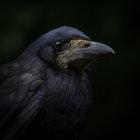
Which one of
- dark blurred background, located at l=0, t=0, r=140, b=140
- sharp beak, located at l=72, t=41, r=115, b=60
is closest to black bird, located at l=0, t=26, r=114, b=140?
sharp beak, located at l=72, t=41, r=115, b=60

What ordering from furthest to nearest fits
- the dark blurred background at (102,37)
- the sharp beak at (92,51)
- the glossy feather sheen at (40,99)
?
the dark blurred background at (102,37) → the sharp beak at (92,51) → the glossy feather sheen at (40,99)

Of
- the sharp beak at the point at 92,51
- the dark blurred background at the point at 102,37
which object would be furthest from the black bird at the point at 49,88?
the dark blurred background at the point at 102,37

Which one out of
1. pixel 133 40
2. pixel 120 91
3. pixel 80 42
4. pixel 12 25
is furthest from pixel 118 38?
pixel 80 42

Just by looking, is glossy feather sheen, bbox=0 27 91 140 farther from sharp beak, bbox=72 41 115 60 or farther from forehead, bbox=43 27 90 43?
sharp beak, bbox=72 41 115 60

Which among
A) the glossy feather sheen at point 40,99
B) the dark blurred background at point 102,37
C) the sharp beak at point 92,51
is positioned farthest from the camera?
the dark blurred background at point 102,37

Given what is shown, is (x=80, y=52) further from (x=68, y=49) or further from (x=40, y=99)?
(x=40, y=99)

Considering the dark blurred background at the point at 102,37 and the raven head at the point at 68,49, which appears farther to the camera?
the dark blurred background at the point at 102,37

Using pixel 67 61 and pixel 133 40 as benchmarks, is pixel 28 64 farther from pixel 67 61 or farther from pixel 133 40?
pixel 133 40

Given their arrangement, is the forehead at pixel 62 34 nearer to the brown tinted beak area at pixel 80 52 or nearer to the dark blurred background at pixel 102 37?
the brown tinted beak area at pixel 80 52
